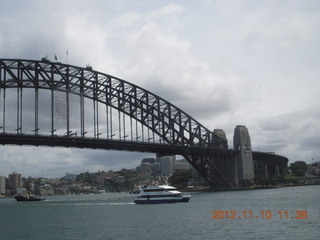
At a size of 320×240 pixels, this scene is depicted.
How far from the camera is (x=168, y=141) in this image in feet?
340

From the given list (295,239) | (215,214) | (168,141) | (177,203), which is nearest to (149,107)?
(168,141)

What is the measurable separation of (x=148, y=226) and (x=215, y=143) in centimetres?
8024

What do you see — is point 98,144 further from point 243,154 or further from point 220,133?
point 220,133

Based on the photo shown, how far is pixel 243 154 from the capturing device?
390 ft

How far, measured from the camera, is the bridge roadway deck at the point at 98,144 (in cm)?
7662

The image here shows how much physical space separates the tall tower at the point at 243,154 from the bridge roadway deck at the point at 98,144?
7671 millimetres

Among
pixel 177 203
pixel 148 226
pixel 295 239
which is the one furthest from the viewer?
pixel 177 203

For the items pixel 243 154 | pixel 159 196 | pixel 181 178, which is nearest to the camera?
pixel 159 196

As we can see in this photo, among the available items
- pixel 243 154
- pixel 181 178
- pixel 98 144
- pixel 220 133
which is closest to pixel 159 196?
pixel 98 144

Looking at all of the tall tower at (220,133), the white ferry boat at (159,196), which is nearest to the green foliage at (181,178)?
the tall tower at (220,133)

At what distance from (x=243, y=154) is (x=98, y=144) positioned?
46.6 m

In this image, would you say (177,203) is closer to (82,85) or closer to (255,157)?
(82,85)

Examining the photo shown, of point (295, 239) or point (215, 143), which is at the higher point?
point (215, 143)

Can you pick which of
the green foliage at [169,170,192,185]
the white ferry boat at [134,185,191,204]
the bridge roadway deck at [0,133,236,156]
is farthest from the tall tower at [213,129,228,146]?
the white ferry boat at [134,185,191,204]
